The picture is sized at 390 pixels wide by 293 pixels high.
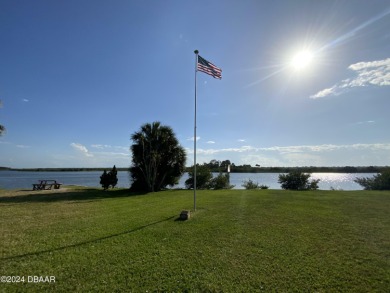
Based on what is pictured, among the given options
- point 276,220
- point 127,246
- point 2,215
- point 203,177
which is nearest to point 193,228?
point 127,246

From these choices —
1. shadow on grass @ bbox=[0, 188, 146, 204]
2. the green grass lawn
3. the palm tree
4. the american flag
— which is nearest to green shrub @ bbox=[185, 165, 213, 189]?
the palm tree

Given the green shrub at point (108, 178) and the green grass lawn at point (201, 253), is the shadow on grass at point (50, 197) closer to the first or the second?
the green shrub at point (108, 178)

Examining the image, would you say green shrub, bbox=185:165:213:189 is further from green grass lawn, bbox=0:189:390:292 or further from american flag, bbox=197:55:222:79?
green grass lawn, bbox=0:189:390:292

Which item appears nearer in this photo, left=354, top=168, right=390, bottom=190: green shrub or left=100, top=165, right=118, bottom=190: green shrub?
left=354, top=168, right=390, bottom=190: green shrub

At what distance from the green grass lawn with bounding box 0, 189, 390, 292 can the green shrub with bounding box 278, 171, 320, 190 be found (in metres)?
15.4

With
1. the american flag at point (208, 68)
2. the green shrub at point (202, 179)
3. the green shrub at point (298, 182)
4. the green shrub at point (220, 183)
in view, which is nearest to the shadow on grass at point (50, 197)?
the green shrub at point (202, 179)

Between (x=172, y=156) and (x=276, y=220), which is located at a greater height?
(x=172, y=156)

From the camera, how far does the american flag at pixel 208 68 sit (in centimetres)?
1095

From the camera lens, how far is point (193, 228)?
781 centimetres

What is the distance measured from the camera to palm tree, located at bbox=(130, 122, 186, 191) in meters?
22.3

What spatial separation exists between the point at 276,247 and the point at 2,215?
10713 millimetres

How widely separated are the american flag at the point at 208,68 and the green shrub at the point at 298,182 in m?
17.5

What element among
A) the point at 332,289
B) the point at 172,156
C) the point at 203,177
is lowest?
the point at 332,289

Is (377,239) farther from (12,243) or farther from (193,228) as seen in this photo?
(12,243)
